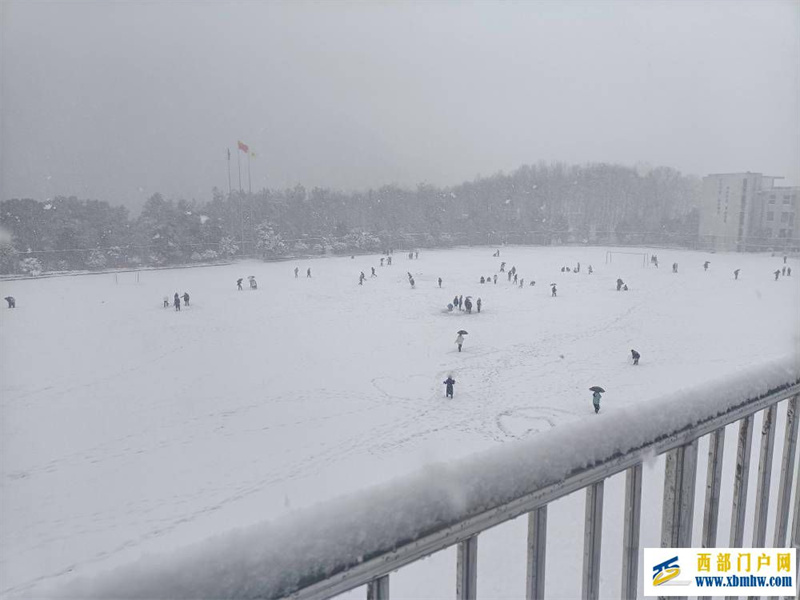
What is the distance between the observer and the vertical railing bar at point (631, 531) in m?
0.92

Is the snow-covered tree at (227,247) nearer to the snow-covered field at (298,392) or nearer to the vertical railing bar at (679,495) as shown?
the snow-covered field at (298,392)

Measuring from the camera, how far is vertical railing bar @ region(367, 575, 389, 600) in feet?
2.02

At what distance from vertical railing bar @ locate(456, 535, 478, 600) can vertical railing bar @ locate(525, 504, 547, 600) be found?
0.11 meters

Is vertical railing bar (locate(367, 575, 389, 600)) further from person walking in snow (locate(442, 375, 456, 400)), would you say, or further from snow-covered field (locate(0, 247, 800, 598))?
person walking in snow (locate(442, 375, 456, 400))

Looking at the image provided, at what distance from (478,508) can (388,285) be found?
24939 mm

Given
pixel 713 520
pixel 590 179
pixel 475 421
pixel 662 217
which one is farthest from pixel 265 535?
pixel 590 179

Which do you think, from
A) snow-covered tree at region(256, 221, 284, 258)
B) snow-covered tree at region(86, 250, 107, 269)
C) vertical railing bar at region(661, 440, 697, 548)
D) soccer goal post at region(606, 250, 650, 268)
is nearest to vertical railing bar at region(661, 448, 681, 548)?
vertical railing bar at region(661, 440, 697, 548)

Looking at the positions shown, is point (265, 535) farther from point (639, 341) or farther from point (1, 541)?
point (639, 341)

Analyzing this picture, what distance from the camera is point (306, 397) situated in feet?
34.8

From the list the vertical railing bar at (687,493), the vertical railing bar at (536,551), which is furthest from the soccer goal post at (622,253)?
the vertical railing bar at (536,551)

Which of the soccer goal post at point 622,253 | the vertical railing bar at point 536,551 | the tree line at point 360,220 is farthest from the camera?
the soccer goal post at point 622,253

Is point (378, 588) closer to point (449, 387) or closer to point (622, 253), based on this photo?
point (449, 387)

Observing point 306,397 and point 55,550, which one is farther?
point 306,397

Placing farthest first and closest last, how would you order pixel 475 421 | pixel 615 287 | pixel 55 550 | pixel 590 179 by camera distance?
1. pixel 590 179
2. pixel 615 287
3. pixel 475 421
4. pixel 55 550
